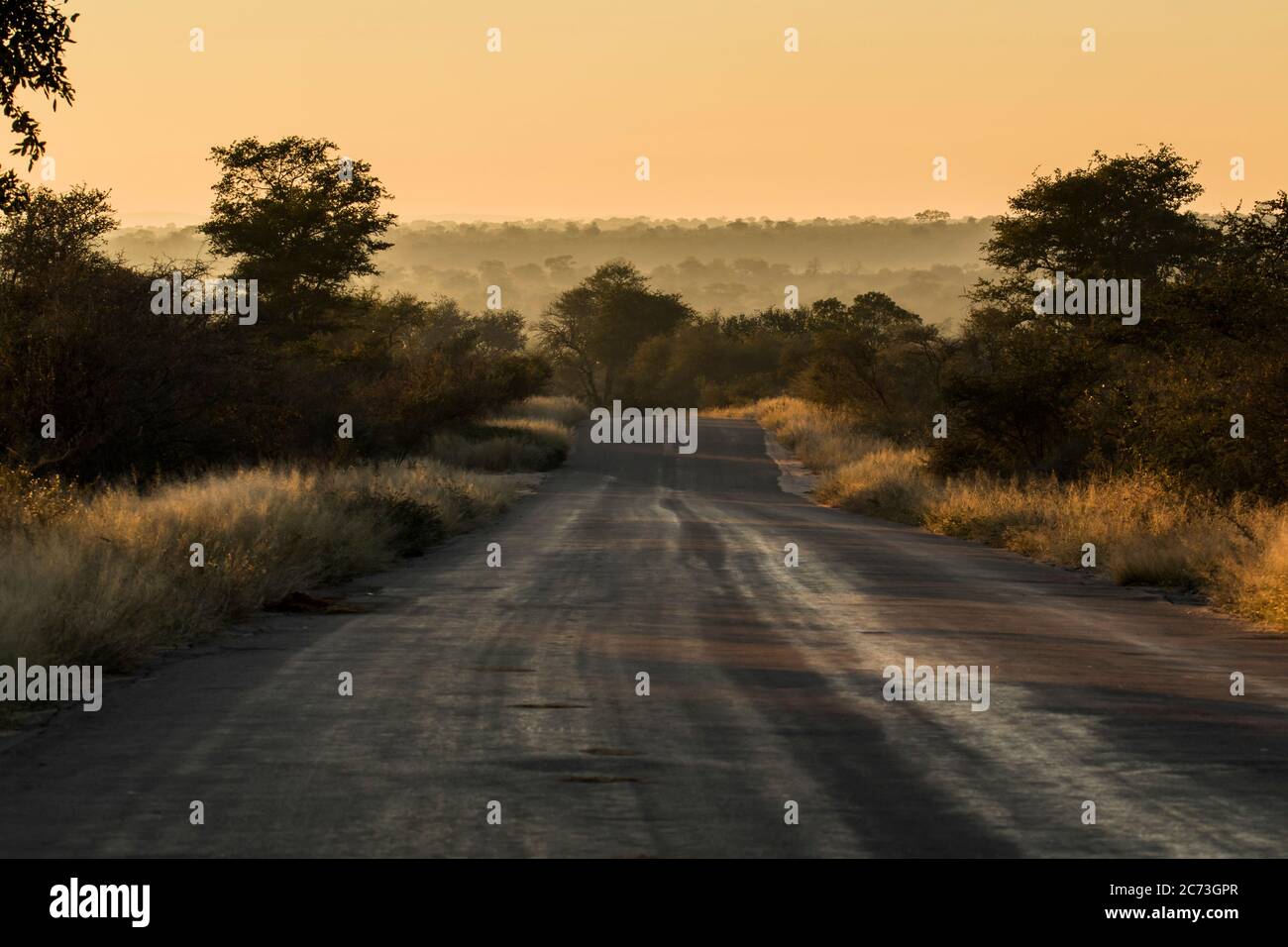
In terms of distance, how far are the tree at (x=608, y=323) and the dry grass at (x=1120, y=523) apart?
80.5 meters

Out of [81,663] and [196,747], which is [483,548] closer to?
[81,663]

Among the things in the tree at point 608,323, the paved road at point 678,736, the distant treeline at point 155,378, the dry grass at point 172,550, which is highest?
the tree at point 608,323

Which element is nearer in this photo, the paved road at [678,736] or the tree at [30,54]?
the paved road at [678,736]

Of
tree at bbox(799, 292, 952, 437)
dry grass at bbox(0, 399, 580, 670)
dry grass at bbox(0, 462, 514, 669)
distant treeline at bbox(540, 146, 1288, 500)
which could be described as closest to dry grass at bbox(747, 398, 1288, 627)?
distant treeline at bbox(540, 146, 1288, 500)

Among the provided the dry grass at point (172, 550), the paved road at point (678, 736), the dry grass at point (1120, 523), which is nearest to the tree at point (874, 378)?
the dry grass at point (1120, 523)

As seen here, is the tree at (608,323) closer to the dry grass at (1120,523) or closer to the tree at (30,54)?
the dry grass at (1120,523)

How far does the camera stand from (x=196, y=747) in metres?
8.73

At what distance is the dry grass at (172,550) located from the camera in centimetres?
1170

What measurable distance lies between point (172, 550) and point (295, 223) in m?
43.7

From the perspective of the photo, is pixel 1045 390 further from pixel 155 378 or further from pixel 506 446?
pixel 506 446

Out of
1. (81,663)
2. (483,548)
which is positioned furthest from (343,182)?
(81,663)

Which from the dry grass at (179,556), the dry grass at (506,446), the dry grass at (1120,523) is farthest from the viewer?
the dry grass at (506,446)

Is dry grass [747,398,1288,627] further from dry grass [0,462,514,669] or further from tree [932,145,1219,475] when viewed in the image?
dry grass [0,462,514,669]

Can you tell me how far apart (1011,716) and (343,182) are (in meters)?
54.2
